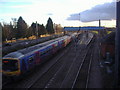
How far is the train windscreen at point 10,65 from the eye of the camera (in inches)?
462

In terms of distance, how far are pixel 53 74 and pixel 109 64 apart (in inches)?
269

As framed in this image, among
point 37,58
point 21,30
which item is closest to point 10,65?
point 37,58

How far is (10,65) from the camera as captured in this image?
1188cm

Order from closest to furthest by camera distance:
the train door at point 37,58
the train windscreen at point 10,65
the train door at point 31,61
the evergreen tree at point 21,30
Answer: the train windscreen at point 10,65, the train door at point 31,61, the train door at point 37,58, the evergreen tree at point 21,30

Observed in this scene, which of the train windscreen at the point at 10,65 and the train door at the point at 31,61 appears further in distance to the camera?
the train door at the point at 31,61

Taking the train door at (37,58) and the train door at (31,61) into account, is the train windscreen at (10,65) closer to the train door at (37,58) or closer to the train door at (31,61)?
the train door at (31,61)

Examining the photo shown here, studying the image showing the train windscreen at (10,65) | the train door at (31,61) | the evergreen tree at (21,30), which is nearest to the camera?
the train windscreen at (10,65)

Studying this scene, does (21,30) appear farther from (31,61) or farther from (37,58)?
(31,61)

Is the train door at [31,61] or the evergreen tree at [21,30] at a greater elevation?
the evergreen tree at [21,30]

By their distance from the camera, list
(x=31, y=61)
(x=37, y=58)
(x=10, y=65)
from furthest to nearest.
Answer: (x=37, y=58)
(x=31, y=61)
(x=10, y=65)

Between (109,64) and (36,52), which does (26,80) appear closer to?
(36,52)

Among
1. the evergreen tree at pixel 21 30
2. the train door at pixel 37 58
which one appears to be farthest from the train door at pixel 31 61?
the evergreen tree at pixel 21 30

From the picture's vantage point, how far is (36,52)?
15.3 metres

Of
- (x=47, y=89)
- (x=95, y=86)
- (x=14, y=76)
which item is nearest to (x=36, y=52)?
(x=14, y=76)
